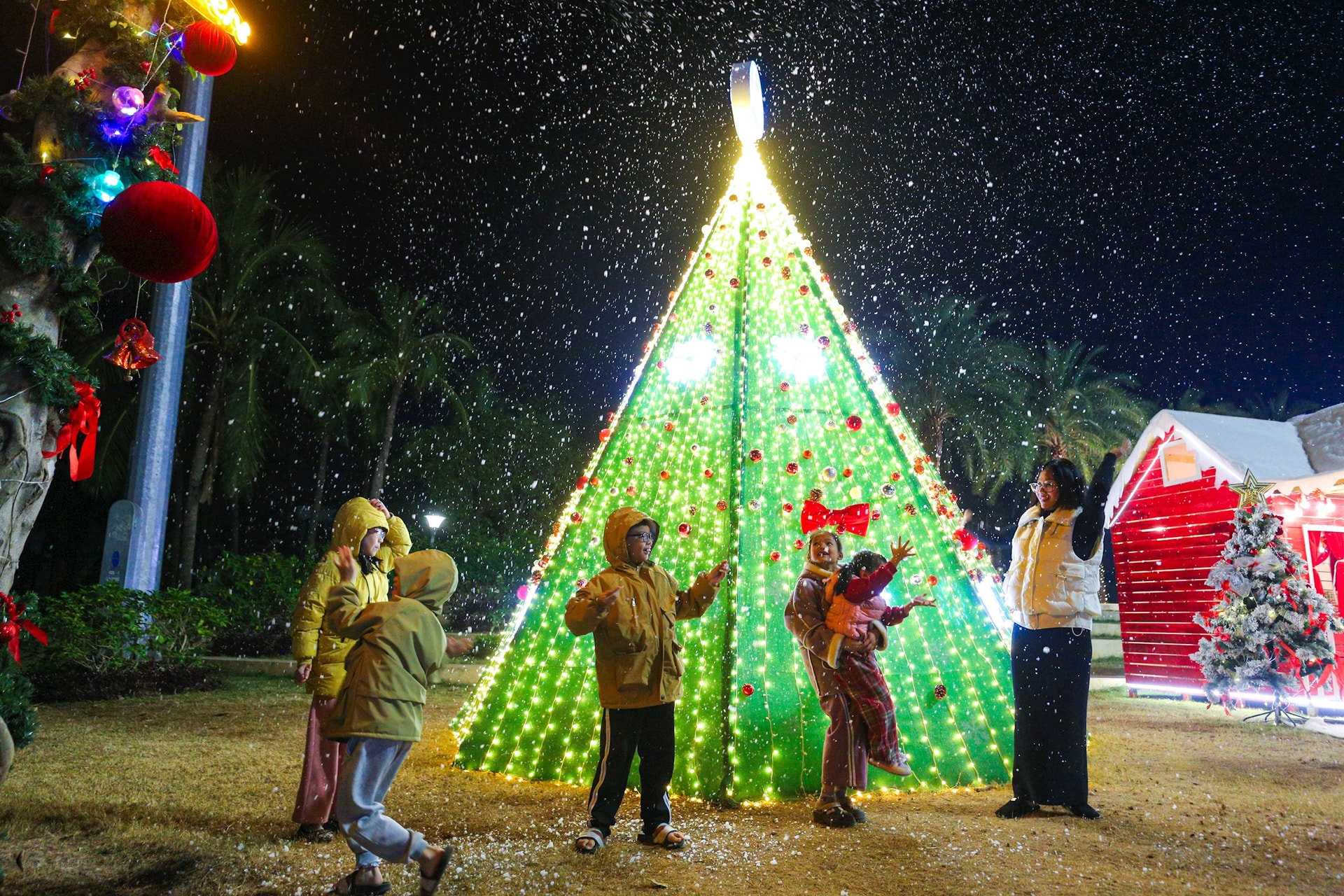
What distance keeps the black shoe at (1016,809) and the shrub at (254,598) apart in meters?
13.1

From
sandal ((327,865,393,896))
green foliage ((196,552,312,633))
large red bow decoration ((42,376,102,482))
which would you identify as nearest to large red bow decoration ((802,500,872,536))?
sandal ((327,865,393,896))

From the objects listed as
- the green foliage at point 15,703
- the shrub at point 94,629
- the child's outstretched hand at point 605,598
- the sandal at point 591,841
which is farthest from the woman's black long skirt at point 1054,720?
the shrub at point 94,629

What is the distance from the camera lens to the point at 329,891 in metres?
3.49

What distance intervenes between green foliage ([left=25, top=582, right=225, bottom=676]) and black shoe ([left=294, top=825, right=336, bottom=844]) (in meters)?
7.38

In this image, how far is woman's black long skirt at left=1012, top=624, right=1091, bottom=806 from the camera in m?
4.74

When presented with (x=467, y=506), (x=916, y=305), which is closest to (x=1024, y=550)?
(x=916, y=305)

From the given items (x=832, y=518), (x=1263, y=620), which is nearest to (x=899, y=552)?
(x=832, y=518)

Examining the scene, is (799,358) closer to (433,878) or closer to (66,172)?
(433,878)

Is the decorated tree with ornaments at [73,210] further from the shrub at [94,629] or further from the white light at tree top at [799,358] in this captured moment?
the shrub at [94,629]

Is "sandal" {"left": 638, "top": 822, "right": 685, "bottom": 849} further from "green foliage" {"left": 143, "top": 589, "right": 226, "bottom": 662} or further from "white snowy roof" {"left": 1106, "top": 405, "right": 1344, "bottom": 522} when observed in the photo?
"white snowy roof" {"left": 1106, "top": 405, "right": 1344, "bottom": 522}

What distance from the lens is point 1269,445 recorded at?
11.5 metres

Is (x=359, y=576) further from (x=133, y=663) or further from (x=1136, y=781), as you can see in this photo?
(x=133, y=663)

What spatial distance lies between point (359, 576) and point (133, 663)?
24.9ft

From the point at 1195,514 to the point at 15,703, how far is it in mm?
13276
